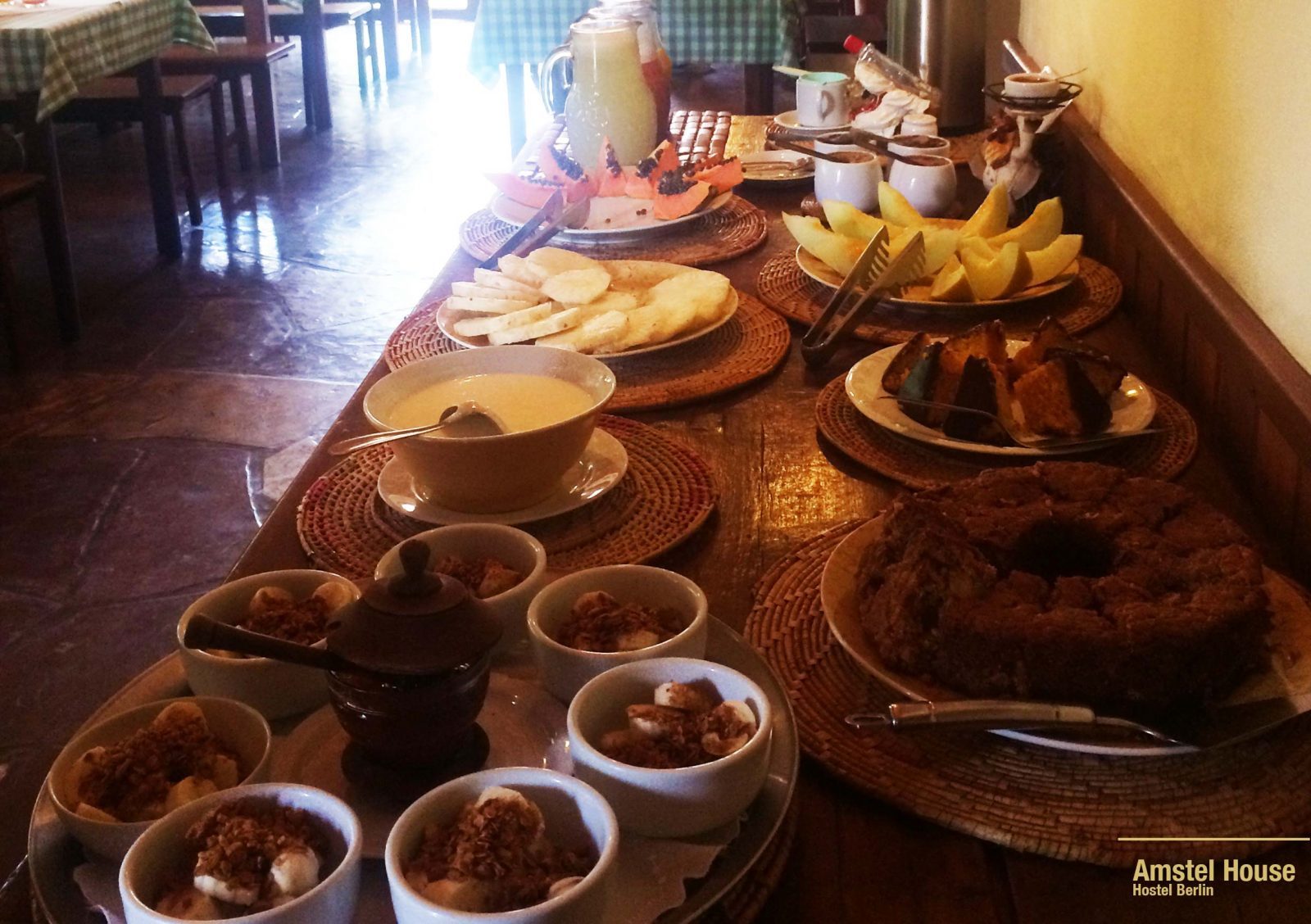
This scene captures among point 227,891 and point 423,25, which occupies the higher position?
point 423,25

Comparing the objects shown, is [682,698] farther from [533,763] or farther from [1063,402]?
[1063,402]

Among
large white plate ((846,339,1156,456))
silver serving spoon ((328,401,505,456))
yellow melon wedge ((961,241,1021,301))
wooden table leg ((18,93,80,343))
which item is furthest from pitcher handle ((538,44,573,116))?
wooden table leg ((18,93,80,343))

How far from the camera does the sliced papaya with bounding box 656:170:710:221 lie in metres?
1.59

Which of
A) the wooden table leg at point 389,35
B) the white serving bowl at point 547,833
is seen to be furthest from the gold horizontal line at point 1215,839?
the wooden table leg at point 389,35

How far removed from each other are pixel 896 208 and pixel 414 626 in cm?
105

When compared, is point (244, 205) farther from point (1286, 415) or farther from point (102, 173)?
point (1286, 415)

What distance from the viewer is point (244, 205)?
4.50 m

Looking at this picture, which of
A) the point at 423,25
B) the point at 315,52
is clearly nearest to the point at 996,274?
the point at 315,52

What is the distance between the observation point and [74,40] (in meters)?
3.04

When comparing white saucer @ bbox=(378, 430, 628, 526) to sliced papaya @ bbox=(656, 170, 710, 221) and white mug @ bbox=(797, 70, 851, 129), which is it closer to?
sliced papaya @ bbox=(656, 170, 710, 221)

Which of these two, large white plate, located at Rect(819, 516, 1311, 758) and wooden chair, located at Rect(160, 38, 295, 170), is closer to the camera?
large white plate, located at Rect(819, 516, 1311, 758)

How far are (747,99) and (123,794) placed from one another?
2.90 m

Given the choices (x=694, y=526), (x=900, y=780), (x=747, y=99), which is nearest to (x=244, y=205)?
(x=747, y=99)

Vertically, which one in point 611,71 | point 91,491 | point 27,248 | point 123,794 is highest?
point 611,71
